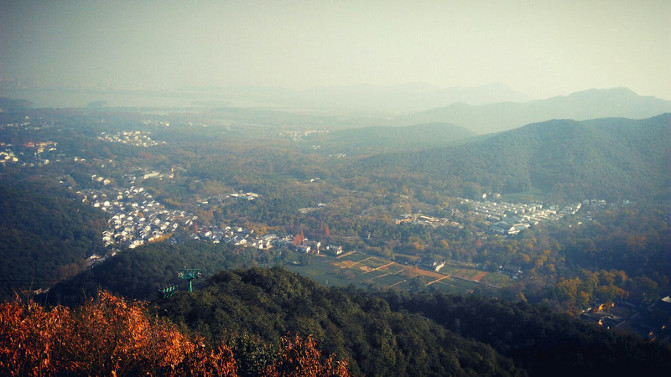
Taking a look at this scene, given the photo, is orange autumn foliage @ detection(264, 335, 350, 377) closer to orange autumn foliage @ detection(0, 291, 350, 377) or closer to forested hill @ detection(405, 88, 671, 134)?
orange autumn foliage @ detection(0, 291, 350, 377)

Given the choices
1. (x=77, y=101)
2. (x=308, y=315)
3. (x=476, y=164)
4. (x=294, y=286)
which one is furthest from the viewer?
(x=77, y=101)

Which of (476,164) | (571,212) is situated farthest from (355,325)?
(476,164)

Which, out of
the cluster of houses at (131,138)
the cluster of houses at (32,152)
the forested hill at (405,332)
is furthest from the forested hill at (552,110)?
the forested hill at (405,332)

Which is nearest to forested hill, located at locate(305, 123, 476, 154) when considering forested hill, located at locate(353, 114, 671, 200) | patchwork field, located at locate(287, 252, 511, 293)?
forested hill, located at locate(353, 114, 671, 200)

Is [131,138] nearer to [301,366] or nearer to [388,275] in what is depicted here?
[388,275]

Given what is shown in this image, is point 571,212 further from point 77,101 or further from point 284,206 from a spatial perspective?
point 77,101

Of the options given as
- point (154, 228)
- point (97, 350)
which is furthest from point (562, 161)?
point (97, 350)

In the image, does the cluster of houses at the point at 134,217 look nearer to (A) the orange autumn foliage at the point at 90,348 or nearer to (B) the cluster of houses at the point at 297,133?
(A) the orange autumn foliage at the point at 90,348
